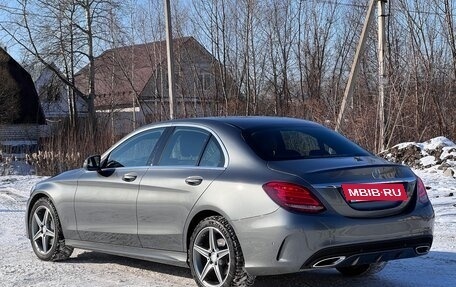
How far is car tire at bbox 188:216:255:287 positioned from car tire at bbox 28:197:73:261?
208 cm

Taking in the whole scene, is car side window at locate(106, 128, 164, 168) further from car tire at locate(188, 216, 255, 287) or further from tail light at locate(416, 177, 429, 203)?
tail light at locate(416, 177, 429, 203)

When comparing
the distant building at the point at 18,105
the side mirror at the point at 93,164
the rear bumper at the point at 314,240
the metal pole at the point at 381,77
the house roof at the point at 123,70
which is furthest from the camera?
the distant building at the point at 18,105

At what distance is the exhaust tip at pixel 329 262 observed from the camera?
198 inches

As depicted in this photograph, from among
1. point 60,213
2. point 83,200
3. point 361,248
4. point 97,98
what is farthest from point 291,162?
point 97,98

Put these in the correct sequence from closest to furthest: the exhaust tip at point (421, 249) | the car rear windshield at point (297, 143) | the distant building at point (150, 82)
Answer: the exhaust tip at point (421, 249)
the car rear windshield at point (297, 143)
the distant building at point (150, 82)

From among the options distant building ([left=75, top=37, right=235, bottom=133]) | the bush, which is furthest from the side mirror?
distant building ([left=75, top=37, right=235, bottom=133])

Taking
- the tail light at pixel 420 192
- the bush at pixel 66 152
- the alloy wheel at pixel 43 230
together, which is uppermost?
the tail light at pixel 420 192

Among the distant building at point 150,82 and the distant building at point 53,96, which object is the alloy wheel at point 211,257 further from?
the distant building at point 53,96

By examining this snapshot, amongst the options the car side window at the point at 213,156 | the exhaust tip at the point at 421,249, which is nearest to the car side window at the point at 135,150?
the car side window at the point at 213,156

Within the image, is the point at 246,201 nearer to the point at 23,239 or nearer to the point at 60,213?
the point at 60,213

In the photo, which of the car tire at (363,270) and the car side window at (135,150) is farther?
the car side window at (135,150)

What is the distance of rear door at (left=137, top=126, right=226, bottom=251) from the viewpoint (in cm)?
568

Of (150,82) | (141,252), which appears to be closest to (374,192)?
(141,252)

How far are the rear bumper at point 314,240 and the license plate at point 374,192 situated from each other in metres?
0.15
